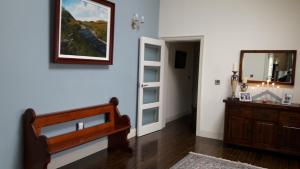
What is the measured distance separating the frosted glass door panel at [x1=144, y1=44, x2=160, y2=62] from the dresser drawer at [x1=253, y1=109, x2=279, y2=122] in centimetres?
212

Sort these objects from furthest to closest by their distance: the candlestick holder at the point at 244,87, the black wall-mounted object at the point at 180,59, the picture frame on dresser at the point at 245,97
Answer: the black wall-mounted object at the point at 180,59
the candlestick holder at the point at 244,87
the picture frame on dresser at the point at 245,97

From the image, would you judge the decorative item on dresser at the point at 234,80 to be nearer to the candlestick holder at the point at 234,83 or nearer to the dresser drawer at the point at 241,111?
the candlestick holder at the point at 234,83

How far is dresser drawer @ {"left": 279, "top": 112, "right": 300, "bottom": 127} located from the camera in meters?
3.67

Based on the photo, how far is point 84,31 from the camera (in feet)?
10.8

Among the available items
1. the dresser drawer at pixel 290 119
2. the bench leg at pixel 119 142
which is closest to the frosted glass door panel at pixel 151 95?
the bench leg at pixel 119 142

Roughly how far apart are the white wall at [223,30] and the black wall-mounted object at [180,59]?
110 cm

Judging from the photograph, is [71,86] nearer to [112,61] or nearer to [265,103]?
[112,61]

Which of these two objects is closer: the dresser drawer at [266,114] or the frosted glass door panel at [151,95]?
the dresser drawer at [266,114]

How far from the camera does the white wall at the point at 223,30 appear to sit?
4.04 meters

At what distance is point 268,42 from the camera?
416 centimetres

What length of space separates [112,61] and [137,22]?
1.01 metres

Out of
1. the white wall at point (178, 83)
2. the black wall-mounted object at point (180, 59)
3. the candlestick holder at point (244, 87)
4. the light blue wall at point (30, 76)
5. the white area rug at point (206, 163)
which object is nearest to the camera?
the light blue wall at point (30, 76)

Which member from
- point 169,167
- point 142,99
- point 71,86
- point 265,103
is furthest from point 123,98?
point 265,103

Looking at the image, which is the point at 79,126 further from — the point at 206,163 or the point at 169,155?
the point at 206,163
